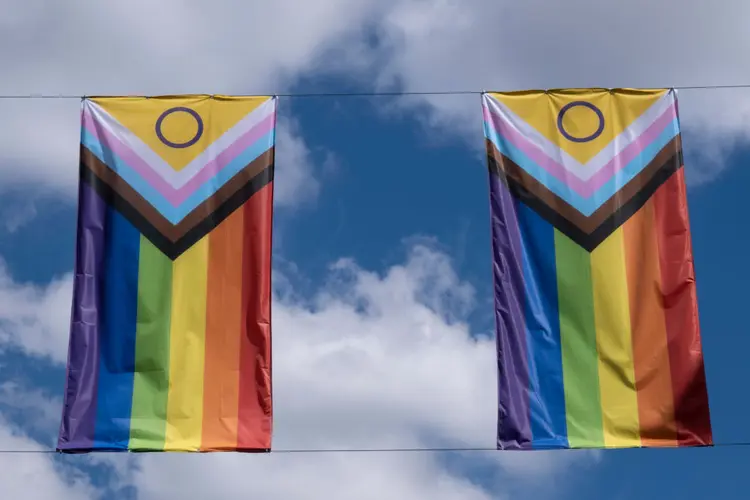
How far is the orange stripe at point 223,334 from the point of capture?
22922 millimetres

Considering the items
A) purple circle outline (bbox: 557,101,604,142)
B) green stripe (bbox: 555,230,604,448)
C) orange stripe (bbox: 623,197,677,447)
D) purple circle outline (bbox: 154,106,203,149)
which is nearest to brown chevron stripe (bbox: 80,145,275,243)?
purple circle outline (bbox: 154,106,203,149)

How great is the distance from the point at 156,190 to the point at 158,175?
0.28m

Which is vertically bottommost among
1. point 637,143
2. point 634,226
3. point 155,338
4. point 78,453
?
point 78,453

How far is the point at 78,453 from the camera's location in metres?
22.6

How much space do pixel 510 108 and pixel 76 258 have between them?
7866 mm

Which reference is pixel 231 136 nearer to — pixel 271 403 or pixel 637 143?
pixel 271 403

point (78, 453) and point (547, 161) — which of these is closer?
point (78, 453)

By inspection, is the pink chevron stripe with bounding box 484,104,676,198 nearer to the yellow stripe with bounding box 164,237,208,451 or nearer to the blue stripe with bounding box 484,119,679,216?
the blue stripe with bounding box 484,119,679,216

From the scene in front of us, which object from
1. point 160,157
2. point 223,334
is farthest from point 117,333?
point 160,157

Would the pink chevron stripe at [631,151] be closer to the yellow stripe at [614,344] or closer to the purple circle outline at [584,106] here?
the purple circle outline at [584,106]

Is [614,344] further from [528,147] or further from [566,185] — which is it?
[528,147]

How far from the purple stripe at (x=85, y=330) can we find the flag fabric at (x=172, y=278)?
17mm

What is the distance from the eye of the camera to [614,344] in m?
23.2

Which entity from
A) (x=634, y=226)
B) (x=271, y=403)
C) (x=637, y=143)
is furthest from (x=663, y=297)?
(x=271, y=403)
